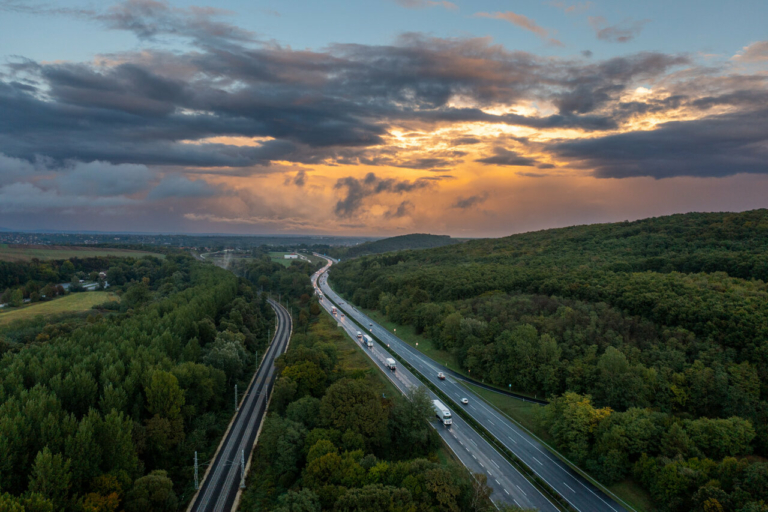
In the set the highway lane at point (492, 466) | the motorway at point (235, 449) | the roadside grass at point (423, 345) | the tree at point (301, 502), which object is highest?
the tree at point (301, 502)

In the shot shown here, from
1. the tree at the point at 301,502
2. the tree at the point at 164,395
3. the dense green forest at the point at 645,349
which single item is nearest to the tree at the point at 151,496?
the tree at the point at 164,395

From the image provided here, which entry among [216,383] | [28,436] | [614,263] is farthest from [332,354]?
[614,263]

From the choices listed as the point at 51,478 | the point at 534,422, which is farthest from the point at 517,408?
the point at 51,478

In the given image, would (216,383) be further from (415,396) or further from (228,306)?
(228,306)

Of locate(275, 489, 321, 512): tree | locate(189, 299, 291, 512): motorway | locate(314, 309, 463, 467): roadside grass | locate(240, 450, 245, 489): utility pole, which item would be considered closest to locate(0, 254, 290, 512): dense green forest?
locate(189, 299, 291, 512): motorway

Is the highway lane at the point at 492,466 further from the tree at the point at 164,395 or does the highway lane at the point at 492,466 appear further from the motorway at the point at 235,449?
the tree at the point at 164,395

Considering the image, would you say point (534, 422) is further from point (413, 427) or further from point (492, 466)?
point (413, 427)
